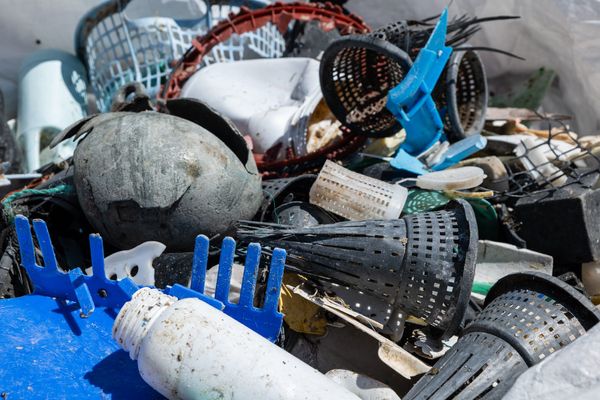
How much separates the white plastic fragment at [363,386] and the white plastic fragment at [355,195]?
0.46 m

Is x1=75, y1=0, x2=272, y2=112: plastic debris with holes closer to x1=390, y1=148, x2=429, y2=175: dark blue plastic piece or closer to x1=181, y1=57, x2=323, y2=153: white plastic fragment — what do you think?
x1=181, y1=57, x2=323, y2=153: white plastic fragment

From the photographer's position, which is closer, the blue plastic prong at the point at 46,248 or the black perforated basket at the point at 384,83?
the blue plastic prong at the point at 46,248

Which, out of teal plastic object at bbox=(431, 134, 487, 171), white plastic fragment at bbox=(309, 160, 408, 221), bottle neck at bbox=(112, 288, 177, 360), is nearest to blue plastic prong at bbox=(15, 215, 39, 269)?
bottle neck at bbox=(112, 288, 177, 360)

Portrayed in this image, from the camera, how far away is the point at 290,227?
139 cm

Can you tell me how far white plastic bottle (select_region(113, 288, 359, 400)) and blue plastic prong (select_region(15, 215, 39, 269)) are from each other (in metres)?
0.31

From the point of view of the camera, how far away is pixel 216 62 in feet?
8.07

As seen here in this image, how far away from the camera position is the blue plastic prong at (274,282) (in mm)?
1069

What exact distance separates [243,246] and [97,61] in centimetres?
149

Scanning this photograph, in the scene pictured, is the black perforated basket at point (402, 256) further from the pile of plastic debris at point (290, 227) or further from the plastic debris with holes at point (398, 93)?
the plastic debris with holes at point (398, 93)

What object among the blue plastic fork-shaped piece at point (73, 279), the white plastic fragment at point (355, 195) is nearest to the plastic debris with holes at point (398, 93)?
the white plastic fragment at point (355, 195)

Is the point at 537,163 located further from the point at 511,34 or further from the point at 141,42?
the point at 141,42

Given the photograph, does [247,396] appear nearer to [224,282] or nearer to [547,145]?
[224,282]

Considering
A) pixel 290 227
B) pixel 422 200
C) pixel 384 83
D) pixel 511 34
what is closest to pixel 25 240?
pixel 290 227

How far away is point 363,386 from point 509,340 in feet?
0.87
